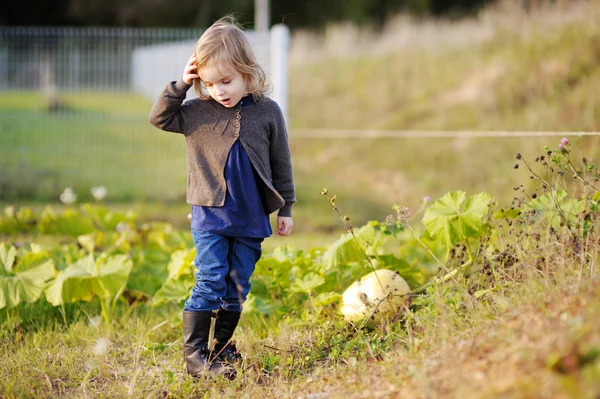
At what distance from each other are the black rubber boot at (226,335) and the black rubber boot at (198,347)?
0.04 metres

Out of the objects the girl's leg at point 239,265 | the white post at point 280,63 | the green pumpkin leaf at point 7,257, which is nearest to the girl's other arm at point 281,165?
the girl's leg at point 239,265

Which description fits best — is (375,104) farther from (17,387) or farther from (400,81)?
(17,387)

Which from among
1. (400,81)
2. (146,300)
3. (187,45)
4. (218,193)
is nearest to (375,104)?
(400,81)

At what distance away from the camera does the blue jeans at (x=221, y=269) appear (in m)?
Answer: 2.69

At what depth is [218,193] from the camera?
267 centimetres

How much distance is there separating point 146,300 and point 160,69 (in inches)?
253

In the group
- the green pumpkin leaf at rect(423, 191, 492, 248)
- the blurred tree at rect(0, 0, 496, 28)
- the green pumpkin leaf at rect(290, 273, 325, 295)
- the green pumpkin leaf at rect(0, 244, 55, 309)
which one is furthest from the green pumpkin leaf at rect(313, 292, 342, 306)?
the blurred tree at rect(0, 0, 496, 28)

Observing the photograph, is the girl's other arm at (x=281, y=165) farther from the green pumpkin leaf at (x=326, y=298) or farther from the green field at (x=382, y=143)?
the green field at (x=382, y=143)

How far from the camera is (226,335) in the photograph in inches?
111

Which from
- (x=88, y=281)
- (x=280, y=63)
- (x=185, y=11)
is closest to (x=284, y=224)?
(x=88, y=281)

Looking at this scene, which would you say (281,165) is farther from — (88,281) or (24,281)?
(24,281)

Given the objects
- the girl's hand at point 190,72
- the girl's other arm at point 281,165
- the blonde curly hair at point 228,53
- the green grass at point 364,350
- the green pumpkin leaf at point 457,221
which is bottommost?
the green grass at point 364,350

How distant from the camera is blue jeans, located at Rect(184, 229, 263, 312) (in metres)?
2.69

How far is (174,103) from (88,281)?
1.08 metres
